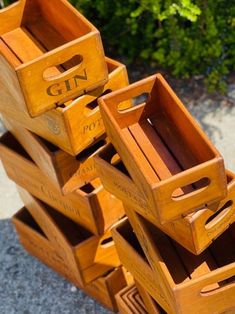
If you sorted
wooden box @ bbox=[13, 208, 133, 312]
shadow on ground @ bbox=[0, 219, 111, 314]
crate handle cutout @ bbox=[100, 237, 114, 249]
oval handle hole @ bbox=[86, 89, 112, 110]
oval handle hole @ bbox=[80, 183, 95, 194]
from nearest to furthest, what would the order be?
oval handle hole @ bbox=[86, 89, 112, 110] < oval handle hole @ bbox=[80, 183, 95, 194] < crate handle cutout @ bbox=[100, 237, 114, 249] < wooden box @ bbox=[13, 208, 133, 312] < shadow on ground @ bbox=[0, 219, 111, 314]

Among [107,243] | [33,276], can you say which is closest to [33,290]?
[33,276]

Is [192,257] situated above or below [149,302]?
above

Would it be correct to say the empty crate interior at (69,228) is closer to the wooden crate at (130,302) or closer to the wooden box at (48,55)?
the wooden crate at (130,302)

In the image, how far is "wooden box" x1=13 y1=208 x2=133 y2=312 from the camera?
3.88 metres

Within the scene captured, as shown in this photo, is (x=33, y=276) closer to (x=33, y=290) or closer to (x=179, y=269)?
(x=33, y=290)

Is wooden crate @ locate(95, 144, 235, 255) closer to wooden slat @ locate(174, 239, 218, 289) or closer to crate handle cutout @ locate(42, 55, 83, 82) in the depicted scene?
wooden slat @ locate(174, 239, 218, 289)

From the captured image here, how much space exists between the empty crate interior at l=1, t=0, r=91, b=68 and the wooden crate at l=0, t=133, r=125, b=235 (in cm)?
56

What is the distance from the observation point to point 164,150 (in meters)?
3.14

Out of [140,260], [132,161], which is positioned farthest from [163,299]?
[132,161]

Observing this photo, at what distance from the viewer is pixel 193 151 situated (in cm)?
309

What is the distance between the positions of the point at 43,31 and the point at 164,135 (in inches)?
29.5

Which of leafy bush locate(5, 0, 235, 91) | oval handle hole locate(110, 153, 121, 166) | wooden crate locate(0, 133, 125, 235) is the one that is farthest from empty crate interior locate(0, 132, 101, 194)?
Result: leafy bush locate(5, 0, 235, 91)

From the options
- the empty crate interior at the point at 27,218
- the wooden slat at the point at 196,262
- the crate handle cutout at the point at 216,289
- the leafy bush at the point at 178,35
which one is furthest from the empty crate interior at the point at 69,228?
the leafy bush at the point at 178,35

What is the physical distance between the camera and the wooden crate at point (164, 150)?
278cm
